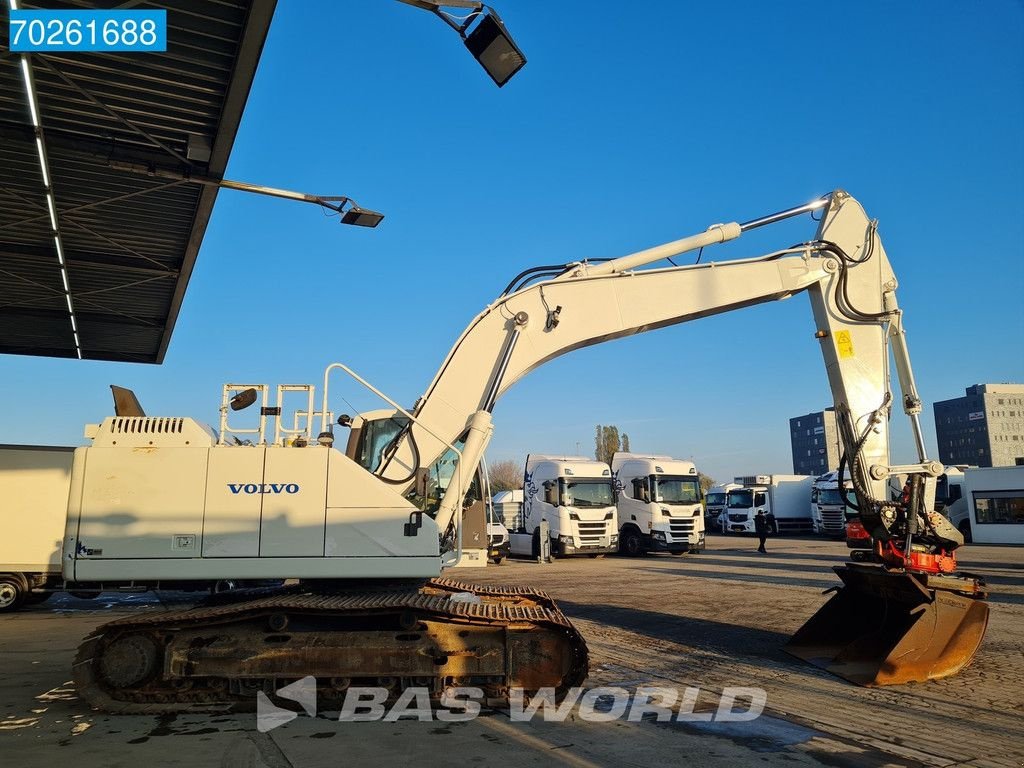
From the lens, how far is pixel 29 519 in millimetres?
13586

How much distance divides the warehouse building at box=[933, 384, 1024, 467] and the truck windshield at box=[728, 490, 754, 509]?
54.5 metres

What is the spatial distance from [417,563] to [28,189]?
8032 millimetres

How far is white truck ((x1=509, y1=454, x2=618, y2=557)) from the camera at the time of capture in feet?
79.8

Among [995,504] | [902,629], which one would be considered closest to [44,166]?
[902,629]

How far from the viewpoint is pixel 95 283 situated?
539 inches

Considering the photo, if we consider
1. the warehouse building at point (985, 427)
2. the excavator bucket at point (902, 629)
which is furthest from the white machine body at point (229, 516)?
the warehouse building at point (985, 427)

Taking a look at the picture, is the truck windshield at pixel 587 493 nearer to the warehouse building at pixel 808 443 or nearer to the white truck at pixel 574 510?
the white truck at pixel 574 510

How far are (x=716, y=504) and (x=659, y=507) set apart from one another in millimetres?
25553

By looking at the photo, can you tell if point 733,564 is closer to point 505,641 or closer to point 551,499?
point 551,499

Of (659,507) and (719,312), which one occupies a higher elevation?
(719,312)

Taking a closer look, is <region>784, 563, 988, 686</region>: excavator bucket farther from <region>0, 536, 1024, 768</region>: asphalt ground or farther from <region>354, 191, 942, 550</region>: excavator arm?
<region>354, 191, 942, 550</region>: excavator arm

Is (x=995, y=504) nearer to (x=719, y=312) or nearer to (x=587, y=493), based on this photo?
(x=587, y=493)

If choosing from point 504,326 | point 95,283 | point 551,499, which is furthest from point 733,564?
point 95,283

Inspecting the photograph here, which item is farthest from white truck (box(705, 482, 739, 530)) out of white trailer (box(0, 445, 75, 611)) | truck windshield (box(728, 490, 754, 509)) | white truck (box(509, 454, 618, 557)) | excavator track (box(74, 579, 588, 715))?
excavator track (box(74, 579, 588, 715))
